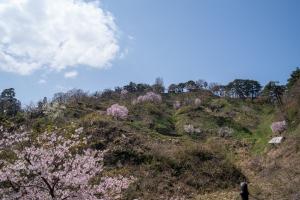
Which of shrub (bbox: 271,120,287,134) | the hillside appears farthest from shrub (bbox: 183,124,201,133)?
shrub (bbox: 271,120,287,134)

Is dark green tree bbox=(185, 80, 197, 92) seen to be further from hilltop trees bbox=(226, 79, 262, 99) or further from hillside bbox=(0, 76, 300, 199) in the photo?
hillside bbox=(0, 76, 300, 199)

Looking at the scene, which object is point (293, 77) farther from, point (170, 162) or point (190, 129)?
point (170, 162)

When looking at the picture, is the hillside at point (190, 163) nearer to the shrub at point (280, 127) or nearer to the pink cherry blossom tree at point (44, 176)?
the shrub at point (280, 127)

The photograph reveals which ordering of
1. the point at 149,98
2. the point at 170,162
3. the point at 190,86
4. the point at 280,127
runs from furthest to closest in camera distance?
the point at 190,86
the point at 149,98
the point at 280,127
the point at 170,162

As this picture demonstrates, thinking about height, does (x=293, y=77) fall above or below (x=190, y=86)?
below

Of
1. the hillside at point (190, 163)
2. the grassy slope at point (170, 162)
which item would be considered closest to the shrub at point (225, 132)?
the grassy slope at point (170, 162)

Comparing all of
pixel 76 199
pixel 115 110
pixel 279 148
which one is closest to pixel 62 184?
pixel 76 199

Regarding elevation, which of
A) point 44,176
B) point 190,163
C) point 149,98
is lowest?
point 44,176

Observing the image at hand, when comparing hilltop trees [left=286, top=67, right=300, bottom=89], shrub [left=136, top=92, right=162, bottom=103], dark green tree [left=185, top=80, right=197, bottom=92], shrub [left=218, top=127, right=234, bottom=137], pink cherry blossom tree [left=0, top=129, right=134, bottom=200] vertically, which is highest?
dark green tree [left=185, top=80, right=197, bottom=92]

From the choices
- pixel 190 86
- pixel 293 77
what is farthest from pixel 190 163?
pixel 190 86

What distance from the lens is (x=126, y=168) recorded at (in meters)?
28.8

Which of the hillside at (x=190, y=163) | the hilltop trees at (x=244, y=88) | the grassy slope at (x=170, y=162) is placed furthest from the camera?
the hilltop trees at (x=244, y=88)

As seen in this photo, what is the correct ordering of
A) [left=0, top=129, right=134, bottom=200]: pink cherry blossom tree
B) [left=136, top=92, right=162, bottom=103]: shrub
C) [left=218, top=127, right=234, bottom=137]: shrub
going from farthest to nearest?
[left=136, top=92, right=162, bottom=103]: shrub, [left=218, top=127, right=234, bottom=137]: shrub, [left=0, top=129, right=134, bottom=200]: pink cherry blossom tree

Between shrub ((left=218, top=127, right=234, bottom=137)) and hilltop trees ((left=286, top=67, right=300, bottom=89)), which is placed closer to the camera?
hilltop trees ((left=286, top=67, right=300, bottom=89))
